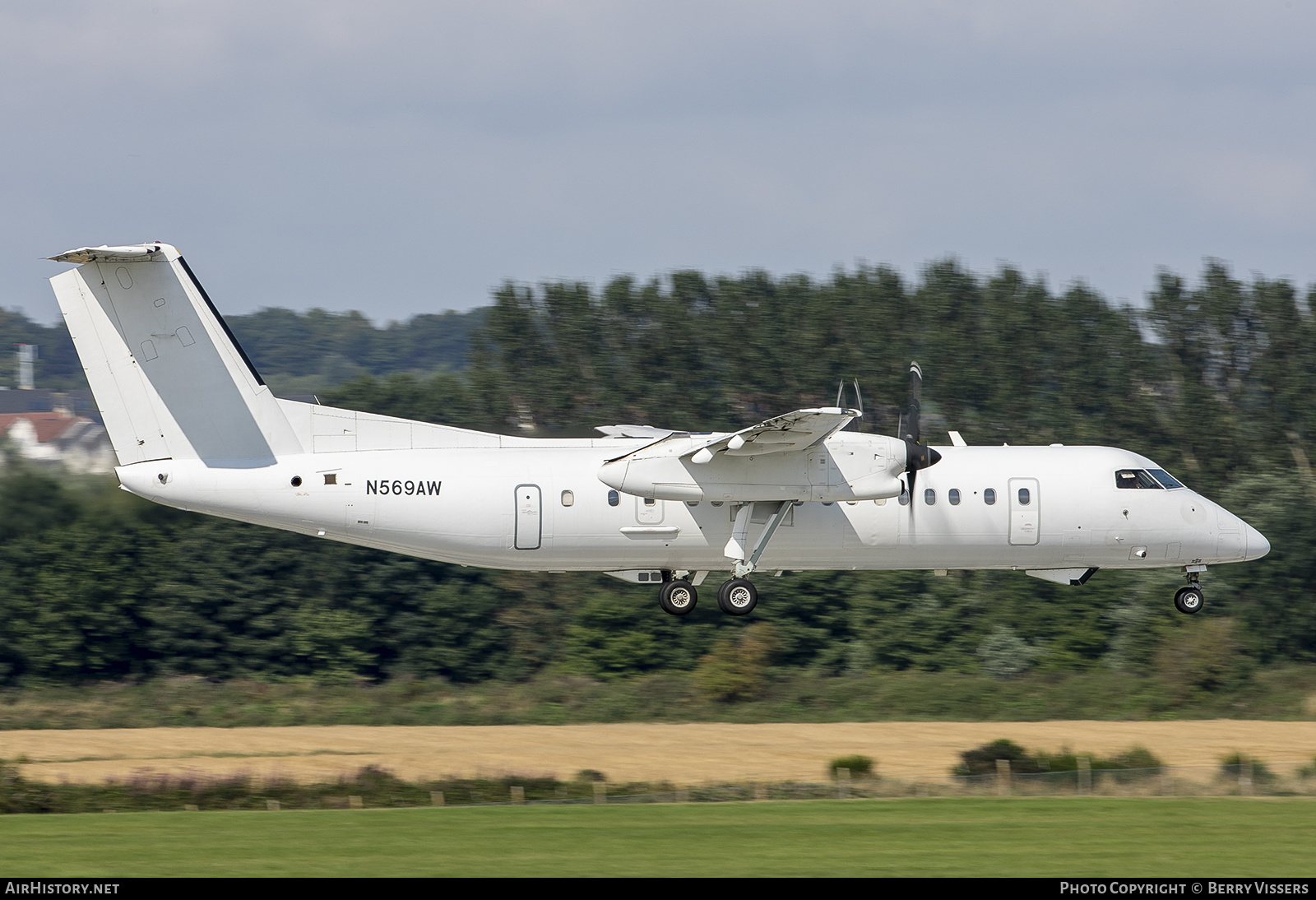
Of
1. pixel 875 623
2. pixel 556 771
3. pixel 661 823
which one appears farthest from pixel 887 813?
pixel 875 623

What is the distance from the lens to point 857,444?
69.6 ft

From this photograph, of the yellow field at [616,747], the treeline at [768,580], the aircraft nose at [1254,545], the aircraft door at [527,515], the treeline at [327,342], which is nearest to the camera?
the aircraft door at [527,515]

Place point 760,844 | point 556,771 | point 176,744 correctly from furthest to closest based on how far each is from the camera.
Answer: point 176,744
point 556,771
point 760,844

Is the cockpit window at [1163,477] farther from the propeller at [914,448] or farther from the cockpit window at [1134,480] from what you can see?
the propeller at [914,448]

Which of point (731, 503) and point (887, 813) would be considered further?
point (731, 503)

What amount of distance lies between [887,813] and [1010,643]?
20226 millimetres

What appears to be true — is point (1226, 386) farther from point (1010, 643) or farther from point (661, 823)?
point (661, 823)

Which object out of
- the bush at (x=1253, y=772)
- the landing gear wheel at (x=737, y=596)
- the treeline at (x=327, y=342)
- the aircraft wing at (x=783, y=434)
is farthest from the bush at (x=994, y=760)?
the treeline at (x=327, y=342)

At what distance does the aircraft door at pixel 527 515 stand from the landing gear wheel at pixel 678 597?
2170mm

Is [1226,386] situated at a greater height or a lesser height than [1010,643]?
greater

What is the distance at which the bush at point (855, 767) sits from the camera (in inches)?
1024

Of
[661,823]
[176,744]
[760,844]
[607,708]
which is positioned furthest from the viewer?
[607,708]

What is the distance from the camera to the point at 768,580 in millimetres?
40031

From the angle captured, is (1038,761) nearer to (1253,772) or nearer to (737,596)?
(1253,772)
